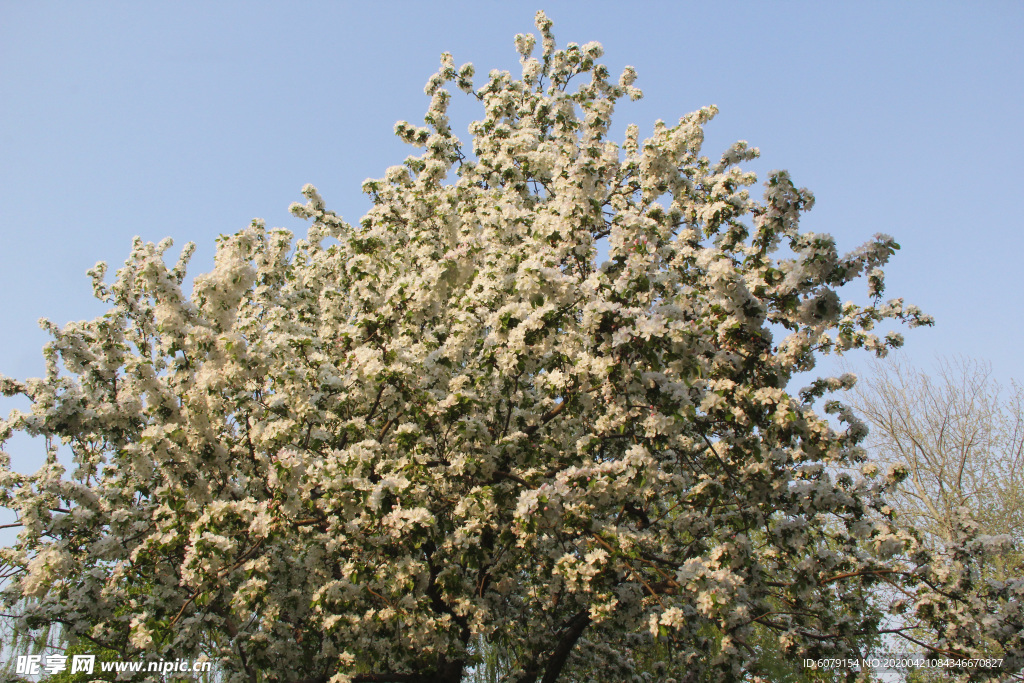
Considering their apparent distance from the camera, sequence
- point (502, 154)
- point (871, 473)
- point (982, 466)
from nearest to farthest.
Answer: point (871, 473)
point (502, 154)
point (982, 466)

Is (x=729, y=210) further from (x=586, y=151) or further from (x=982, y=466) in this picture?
(x=982, y=466)

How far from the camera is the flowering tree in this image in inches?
292

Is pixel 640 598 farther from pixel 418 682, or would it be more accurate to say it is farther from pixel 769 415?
pixel 418 682

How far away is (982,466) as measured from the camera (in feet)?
72.2

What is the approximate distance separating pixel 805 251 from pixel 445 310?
5818 mm

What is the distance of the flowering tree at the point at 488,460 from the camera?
741 cm

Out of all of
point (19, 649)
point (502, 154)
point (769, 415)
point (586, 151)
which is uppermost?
point (502, 154)

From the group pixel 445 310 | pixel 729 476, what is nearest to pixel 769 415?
pixel 729 476

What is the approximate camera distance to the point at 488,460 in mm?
9078

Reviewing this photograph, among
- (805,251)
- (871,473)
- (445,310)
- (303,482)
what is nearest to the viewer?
(805,251)

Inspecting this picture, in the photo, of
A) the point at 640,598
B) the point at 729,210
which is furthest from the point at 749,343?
the point at 640,598

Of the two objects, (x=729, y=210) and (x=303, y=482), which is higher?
(x=729, y=210)

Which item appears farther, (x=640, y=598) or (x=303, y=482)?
(x=640, y=598)

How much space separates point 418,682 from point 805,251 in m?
9.08
